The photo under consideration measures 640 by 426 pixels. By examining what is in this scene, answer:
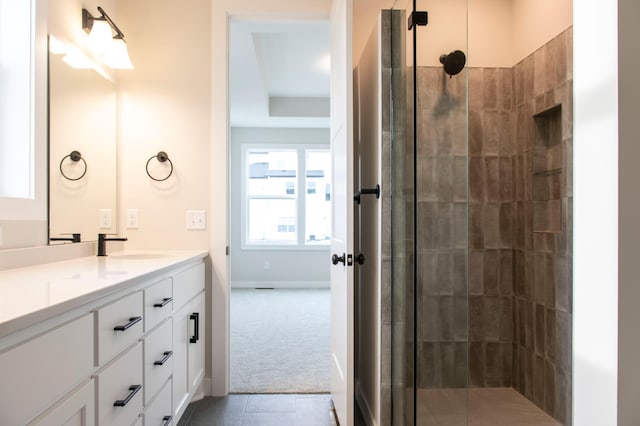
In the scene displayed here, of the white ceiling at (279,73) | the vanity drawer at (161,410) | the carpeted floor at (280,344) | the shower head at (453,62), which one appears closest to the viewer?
the shower head at (453,62)

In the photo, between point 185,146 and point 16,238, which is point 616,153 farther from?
point 185,146

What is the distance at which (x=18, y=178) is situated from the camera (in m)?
1.63

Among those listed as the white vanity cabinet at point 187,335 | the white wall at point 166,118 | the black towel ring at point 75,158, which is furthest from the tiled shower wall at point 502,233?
the black towel ring at point 75,158

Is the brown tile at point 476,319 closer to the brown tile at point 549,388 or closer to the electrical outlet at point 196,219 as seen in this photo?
the brown tile at point 549,388

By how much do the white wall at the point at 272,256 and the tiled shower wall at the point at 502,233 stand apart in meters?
4.40

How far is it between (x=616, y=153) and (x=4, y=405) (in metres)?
1.11

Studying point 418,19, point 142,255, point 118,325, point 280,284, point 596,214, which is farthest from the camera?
point 280,284

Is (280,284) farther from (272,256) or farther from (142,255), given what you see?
(142,255)

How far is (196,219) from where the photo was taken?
2.43 meters

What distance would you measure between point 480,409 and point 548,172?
126cm

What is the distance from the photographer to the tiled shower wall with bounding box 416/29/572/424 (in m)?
1.44

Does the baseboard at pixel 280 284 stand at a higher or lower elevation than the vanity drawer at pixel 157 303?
lower

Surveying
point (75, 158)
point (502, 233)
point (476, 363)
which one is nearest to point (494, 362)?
point (476, 363)

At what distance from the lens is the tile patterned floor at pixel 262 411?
2.07 metres
